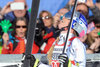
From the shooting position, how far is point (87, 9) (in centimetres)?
348

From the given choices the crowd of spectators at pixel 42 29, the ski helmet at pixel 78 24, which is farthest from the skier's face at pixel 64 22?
the crowd of spectators at pixel 42 29

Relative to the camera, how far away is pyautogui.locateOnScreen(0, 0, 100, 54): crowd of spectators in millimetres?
3281

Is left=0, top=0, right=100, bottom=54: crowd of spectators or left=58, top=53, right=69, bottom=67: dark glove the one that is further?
left=0, top=0, right=100, bottom=54: crowd of spectators

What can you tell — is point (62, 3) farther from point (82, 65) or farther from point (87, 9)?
point (82, 65)

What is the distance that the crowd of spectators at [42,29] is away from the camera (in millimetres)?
3281

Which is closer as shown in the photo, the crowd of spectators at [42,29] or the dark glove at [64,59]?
the dark glove at [64,59]

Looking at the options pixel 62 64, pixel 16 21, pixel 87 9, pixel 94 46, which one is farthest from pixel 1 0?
pixel 62 64

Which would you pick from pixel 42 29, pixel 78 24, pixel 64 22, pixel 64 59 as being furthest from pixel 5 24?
pixel 64 59

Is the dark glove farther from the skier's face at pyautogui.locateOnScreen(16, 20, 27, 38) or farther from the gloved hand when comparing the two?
the gloved hand

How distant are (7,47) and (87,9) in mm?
1179

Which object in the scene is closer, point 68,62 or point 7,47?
point 68,62

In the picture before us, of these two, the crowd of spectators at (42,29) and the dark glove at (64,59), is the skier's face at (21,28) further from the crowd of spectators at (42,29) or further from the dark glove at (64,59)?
the dark glove at (64,59)

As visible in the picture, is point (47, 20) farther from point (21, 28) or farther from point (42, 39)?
point (21, 28)

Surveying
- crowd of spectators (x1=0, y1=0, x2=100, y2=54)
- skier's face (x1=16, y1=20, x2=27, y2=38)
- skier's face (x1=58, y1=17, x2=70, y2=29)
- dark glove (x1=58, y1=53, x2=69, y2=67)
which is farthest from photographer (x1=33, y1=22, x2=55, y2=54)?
dark glove (x1=58, y1=53, x2=69, y2=67)
